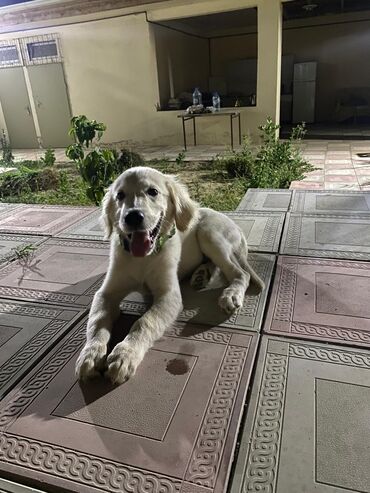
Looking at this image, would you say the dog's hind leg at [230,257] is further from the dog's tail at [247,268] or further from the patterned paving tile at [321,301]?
the patterned paving tile at [321,301]

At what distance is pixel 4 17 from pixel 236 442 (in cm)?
1059

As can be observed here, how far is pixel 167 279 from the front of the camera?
71.8 inches

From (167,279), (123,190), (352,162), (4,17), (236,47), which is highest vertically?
(4,17)

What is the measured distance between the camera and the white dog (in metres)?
1.49

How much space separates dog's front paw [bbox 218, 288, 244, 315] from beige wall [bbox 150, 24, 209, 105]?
27.1ft

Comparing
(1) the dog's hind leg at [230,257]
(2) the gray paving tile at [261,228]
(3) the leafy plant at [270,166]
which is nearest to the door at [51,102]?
(3) the leafy plant at [270,166]

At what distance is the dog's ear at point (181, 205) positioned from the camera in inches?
74.7

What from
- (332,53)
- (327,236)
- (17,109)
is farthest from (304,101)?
(327,236)

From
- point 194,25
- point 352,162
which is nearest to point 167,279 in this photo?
point 352,162

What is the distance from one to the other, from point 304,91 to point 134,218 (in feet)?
36.8

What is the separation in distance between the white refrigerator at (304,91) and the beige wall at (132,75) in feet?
12.3

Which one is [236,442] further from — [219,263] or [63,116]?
[63,116]

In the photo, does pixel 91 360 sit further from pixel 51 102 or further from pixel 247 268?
pixel 51 102

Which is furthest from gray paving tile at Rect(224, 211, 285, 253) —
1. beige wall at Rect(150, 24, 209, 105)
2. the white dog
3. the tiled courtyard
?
beige wall at Rect(150, 24, 209, 105)
